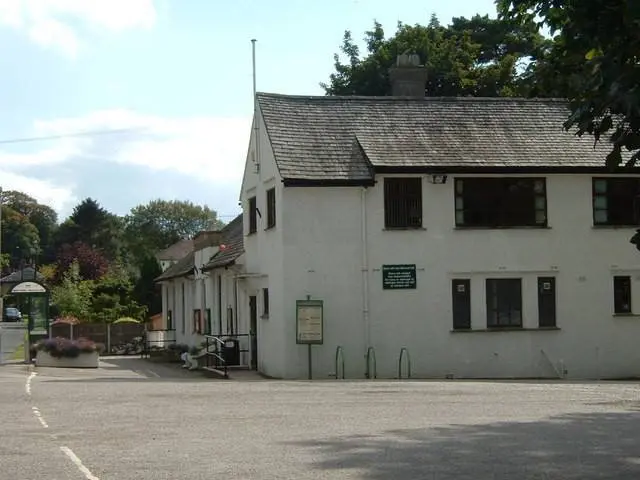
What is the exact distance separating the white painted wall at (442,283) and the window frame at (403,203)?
186mm

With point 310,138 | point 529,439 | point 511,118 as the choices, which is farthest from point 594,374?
point 529,439

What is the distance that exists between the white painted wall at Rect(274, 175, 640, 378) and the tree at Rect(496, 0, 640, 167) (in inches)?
758

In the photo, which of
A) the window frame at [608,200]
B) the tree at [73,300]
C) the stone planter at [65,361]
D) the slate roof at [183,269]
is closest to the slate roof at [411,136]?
the window frame at [608,200]

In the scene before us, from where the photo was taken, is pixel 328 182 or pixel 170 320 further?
pixel 170 320

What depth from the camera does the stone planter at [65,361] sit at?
1314 inches

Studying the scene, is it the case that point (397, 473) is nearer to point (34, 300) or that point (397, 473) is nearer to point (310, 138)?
point (310, 138)

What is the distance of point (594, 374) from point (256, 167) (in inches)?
461

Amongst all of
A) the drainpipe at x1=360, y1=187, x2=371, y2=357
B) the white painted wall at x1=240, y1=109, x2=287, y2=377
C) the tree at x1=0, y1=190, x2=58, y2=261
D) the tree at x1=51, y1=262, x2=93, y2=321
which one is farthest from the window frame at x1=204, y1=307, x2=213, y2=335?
the tree at x1=0, y1=190, x2=58, y2=261

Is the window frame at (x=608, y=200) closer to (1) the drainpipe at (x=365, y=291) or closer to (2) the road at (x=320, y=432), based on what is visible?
(1) the drainpipe at (x=365, y=291)

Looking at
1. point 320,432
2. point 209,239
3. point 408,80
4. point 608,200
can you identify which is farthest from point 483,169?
point 320,432

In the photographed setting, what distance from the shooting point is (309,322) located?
93.7ft

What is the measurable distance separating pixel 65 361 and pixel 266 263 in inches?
291

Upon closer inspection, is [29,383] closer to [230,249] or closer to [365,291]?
[365,291]

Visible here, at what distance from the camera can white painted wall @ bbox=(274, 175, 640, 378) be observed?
29438mm
